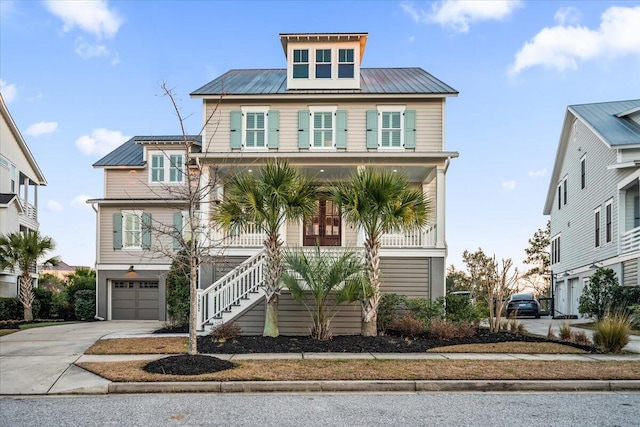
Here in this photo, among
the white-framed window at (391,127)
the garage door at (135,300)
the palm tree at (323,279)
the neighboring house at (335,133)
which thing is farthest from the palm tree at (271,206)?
the garage door at (135,300)

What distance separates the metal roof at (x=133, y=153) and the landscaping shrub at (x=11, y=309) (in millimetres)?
7083

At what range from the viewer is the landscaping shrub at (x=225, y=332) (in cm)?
1416

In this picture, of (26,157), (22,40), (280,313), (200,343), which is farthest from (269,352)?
(26,157)

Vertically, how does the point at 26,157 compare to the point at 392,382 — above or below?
above

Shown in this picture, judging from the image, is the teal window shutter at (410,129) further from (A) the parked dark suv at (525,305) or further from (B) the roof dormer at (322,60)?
(A) the parked dark suv at (525,305)

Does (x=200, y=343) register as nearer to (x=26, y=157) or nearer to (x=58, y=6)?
(x=58, y=6)

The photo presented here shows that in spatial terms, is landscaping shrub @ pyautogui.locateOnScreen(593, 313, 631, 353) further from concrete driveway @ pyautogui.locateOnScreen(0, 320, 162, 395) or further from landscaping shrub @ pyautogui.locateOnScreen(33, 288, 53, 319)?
landscaping shrub @ pyautogui.locateOnScreen(33, 288, 53, 319)

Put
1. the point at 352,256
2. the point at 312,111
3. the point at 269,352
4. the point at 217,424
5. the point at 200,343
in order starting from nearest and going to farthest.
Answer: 1. the point at 217,424
2. the point at 269,352
3. the point at 200,343
4. the point at 352,256
5. the point at 312,111

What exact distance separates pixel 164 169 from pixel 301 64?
10591 millimetres

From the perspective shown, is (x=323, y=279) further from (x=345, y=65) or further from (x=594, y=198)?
(x=594, y=198)

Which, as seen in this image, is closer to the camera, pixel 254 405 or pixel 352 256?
pixel 254 405

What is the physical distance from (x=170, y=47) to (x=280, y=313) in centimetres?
775

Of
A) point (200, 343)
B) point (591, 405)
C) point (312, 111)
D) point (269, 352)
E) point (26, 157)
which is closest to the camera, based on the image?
point (591, 405)

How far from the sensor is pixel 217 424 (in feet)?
23.8
